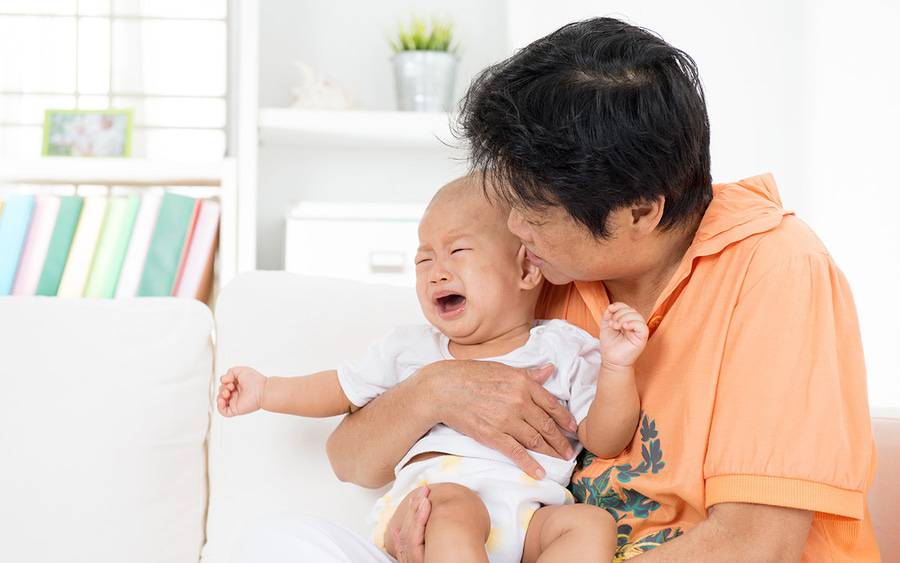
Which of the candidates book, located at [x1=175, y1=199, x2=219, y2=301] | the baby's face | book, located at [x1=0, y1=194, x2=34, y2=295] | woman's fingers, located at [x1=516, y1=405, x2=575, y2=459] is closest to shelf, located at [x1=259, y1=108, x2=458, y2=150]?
book, located at [x1=175, y1=199, x2=219, y2=301]

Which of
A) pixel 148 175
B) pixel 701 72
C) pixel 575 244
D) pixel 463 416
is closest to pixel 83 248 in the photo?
pixel 148 175

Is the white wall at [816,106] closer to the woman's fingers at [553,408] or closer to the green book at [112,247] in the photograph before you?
the green book at [112,247]

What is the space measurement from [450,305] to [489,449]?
0.22 metres

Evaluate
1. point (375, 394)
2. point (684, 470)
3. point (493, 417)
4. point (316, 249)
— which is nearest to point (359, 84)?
point (316, 249)

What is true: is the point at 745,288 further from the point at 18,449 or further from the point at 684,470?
the point at 18,449

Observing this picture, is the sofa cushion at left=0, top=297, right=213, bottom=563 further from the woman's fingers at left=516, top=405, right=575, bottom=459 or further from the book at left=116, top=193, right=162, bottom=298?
the book at left=116, top=193, right=162, bottom=298

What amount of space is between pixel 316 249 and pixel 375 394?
4.19 ft

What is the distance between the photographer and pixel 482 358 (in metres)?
1.40

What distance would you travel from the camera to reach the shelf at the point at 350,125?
2.71 m

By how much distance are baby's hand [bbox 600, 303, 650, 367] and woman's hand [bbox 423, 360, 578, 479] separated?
147 mm

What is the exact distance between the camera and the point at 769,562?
1.03 meters

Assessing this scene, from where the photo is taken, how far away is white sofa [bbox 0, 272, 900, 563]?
1480 millimetres

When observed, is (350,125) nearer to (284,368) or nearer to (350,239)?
(350,239)

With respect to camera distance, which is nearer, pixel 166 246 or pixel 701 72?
pixel 166 246
